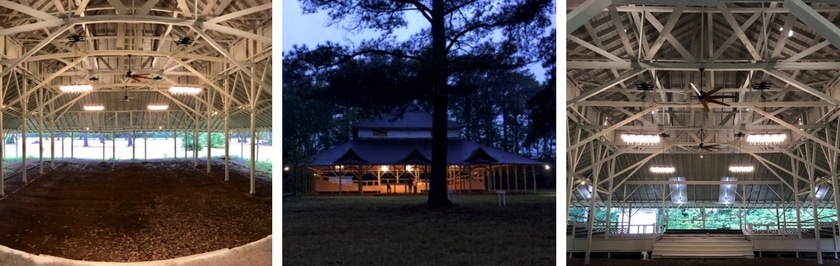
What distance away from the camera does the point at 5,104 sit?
5949 mm

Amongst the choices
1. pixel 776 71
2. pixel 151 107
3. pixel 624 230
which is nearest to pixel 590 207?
pixel 624 230

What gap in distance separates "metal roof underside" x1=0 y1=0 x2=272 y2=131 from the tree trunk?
146cm

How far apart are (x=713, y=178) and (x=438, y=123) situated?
9.00 m

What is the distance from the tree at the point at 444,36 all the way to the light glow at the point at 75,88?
2.34 meters

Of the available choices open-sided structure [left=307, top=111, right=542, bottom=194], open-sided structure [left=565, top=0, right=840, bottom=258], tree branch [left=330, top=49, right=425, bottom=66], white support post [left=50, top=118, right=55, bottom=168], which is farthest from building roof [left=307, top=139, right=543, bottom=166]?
open-sided structure [left=565, top=0, right=840, bottom=258]

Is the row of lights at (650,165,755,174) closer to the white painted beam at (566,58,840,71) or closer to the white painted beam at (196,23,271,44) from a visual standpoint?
the white painted beam at (566,58,840,71)

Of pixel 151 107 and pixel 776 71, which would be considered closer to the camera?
pixel 151 107

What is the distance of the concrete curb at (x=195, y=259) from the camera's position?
209 inches

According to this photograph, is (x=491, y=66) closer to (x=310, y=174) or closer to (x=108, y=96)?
(x=310, y=174)

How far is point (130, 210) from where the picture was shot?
5.75 metres

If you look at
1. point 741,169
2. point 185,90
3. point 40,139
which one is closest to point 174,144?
point 185,90

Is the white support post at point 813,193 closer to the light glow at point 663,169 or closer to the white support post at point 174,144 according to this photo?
the light glow at point 663,169

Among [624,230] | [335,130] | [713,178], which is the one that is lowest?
[624,230]

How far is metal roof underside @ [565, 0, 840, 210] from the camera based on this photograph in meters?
7.34
